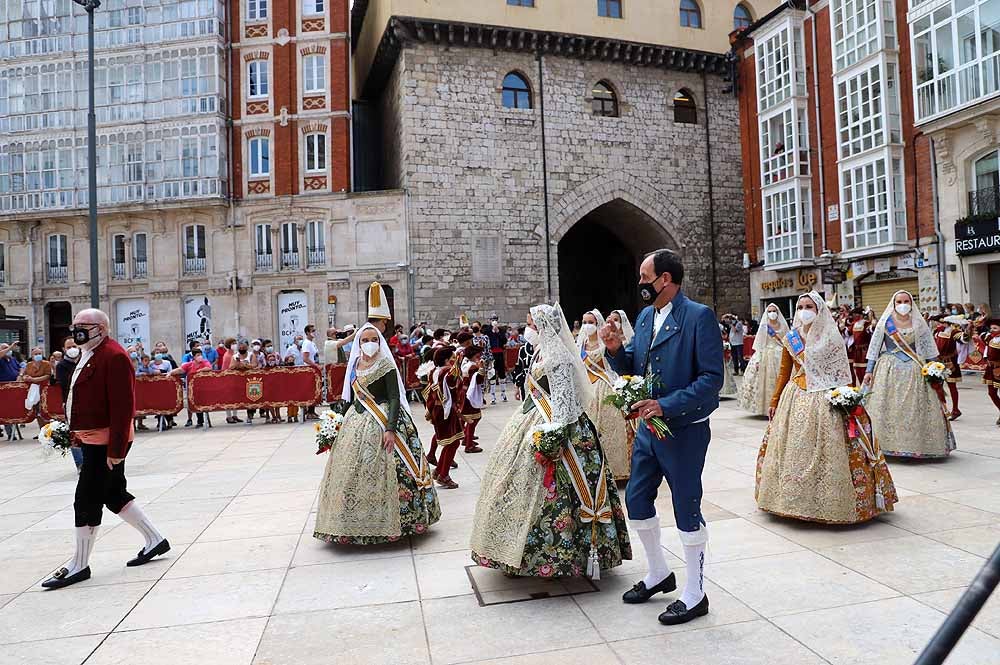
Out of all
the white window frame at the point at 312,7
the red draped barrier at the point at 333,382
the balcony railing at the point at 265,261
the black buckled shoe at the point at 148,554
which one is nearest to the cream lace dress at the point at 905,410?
the black buckled shoe at the point at 148,554

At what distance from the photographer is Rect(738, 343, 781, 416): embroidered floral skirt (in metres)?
11.1

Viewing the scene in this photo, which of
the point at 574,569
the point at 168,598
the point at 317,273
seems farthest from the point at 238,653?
the point at 317,273

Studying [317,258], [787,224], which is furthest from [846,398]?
[317,258]

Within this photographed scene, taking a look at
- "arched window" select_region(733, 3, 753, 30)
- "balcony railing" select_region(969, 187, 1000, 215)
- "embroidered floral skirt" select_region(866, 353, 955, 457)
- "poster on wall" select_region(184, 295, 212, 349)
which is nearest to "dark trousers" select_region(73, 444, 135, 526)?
"embroidered floral skirt" select_region(866, 353, 955, 457)

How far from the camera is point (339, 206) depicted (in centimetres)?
2556

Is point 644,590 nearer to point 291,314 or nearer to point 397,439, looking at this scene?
point 397,439

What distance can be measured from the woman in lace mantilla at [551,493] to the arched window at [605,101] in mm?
24897

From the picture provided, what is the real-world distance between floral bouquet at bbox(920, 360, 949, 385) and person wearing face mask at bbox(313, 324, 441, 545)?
551 centimetres

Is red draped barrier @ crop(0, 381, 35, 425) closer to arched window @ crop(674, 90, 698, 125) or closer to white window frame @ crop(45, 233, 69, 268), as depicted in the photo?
white window frame @ crop(45, 233, 69, 268)

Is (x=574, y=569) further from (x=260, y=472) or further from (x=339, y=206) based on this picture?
(x=339, y=206)

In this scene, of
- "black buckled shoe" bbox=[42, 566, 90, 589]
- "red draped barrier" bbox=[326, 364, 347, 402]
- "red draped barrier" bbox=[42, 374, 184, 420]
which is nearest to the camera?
"black buckled shoe" bbox=[42, 566, 90, 589]

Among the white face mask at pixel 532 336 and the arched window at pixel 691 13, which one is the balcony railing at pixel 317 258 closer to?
the arched window at pixel 691 13

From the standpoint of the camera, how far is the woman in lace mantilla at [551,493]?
13.9 ft

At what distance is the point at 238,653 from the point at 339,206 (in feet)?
75.9
